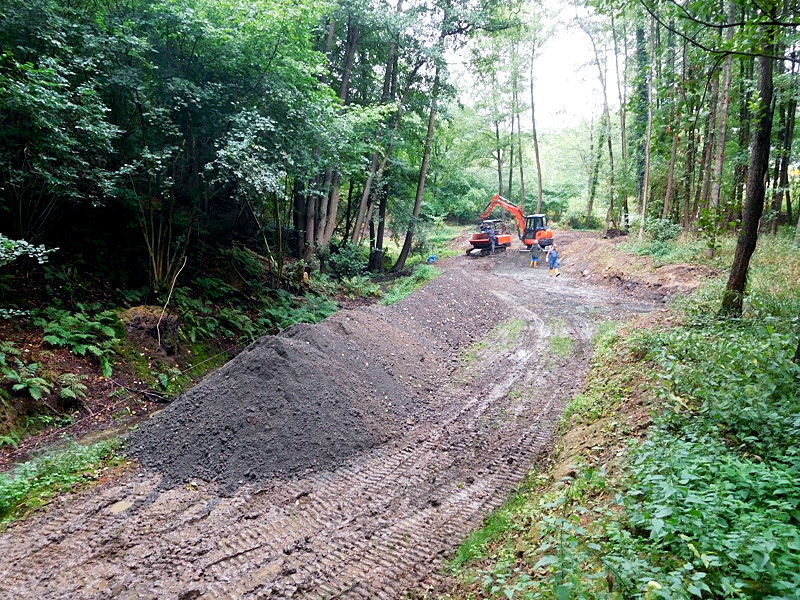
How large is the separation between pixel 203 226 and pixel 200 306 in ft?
10.4

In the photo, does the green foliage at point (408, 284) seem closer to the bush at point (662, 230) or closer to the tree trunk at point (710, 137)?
the bush at point (662, 230)

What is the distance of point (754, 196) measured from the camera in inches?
248

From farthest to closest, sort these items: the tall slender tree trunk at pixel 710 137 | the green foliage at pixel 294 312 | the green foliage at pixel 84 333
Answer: the tall slender tree trunk at pixel 710 137, the green foliage at pixel 294 312, the green foliage at pixel 84 333

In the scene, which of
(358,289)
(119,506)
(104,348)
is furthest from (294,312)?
(119,506)

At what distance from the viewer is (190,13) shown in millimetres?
7566

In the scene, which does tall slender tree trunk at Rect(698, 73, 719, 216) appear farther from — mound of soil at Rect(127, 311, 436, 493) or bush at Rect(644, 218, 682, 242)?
mound of soil at Rect(127, 311, 436, 493)

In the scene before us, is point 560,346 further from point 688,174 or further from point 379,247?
Answer: point 688,174

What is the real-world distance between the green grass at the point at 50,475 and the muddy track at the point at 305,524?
29 centimetres

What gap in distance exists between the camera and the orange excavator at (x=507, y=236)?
21.9 m

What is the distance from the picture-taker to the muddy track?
3.73 meters

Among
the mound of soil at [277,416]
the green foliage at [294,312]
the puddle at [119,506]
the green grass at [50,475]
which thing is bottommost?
the puddle at [119,506]

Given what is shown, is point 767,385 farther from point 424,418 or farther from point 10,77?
point 10,77

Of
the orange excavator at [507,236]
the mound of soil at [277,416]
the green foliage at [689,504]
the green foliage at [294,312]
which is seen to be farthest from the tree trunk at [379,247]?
the green foliage at [689,504]

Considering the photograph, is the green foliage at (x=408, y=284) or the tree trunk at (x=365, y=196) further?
the tree trunk at (x=365, y=196)
